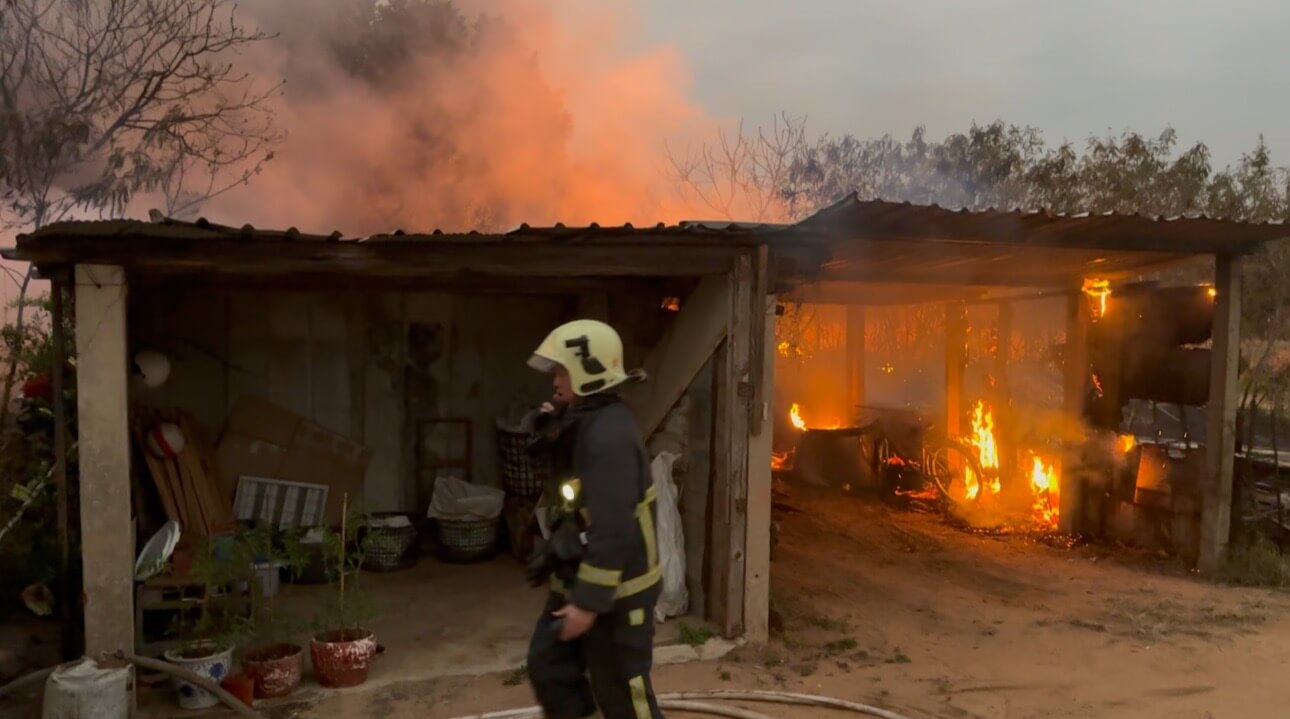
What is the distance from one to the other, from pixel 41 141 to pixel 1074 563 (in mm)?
14336

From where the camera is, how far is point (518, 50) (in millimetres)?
25453

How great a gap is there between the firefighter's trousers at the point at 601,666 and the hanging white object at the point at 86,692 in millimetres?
2496

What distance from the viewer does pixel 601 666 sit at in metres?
3.58

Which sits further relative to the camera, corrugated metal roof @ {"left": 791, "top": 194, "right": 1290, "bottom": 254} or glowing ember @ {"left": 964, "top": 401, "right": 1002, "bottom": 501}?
glowing ember @ {"left": 964, "top": 401, "right": 1002, "bottom": 501}

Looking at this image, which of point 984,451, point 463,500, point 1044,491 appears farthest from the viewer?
Answer: point 984,451

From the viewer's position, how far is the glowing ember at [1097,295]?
9.95 metres

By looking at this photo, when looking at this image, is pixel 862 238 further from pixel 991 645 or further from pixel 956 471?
Answer: pixel 956 471

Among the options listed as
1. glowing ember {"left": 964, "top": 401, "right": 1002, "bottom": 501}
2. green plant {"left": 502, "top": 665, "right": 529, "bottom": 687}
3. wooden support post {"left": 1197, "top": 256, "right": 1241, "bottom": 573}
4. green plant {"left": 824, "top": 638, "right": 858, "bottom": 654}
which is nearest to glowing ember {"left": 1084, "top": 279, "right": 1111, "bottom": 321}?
wooden support post {"left": 1197, "top": 256, "right": 1241, "bottom": 573}

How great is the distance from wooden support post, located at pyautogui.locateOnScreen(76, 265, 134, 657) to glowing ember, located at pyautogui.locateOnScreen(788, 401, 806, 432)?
11.1 m

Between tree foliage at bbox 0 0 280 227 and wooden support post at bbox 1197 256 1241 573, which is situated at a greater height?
tree foliage at bbox 0 0 280 227

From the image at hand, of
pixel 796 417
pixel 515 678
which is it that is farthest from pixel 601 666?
pixel 796 417

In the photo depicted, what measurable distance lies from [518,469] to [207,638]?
3.85 meters

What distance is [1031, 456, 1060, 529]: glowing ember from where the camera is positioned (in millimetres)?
10711

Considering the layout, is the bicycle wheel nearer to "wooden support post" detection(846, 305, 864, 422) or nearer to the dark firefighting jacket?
"wooden support post" detection(846, 305, 864, 422)
